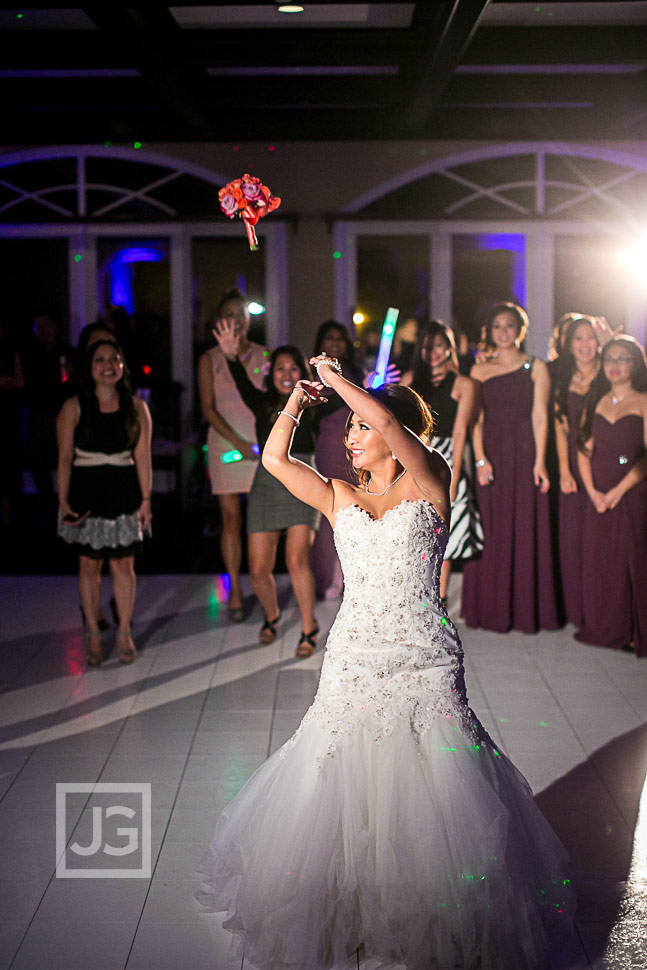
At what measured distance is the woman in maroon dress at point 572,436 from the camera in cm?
530

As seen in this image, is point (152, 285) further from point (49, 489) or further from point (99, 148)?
point (49, 489)

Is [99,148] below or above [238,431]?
above

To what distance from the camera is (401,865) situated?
2.45 meters

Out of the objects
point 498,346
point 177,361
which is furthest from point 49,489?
point 498,346

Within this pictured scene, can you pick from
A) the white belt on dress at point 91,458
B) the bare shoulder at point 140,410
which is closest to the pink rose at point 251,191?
the bare shoulder at point 140,410

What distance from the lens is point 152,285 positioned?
1020 cm

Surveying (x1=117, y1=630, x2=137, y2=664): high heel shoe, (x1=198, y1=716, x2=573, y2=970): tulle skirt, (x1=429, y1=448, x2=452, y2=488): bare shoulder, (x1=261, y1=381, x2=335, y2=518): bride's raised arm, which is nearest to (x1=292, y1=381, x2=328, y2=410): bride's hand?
(x1=261, y1=381, x2=335, y2=518): bride's raised arm

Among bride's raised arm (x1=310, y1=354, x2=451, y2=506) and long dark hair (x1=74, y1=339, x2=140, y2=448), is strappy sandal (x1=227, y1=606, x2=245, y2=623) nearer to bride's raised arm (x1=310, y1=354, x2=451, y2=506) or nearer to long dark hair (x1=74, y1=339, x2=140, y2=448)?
long dark hair (x1=74, y1=339, x2=140, y2=448)

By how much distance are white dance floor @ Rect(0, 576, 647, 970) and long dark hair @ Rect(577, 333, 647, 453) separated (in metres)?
1.06

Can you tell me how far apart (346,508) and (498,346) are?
296 cm

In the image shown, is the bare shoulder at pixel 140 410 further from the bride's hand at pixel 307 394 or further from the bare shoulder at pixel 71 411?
the bride's hand at pixel 307 394

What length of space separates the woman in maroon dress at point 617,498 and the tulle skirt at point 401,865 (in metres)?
2.64

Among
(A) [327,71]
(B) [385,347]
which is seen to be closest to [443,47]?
(A) [327,71]

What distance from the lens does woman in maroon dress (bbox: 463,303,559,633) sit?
5.38 metres
